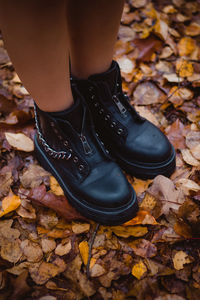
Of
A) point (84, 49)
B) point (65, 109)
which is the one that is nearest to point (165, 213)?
point (65, 109)

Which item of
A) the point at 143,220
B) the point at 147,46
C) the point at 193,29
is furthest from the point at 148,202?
the point at 193,29

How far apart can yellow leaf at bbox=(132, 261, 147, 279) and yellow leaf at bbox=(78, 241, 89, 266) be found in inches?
5.9

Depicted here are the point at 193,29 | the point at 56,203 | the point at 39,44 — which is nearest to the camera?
the point at 39,44

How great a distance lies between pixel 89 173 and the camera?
82 centimetres

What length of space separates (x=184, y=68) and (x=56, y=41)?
1.01 m

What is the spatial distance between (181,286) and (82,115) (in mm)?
595

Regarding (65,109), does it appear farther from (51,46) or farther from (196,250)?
(196,250)

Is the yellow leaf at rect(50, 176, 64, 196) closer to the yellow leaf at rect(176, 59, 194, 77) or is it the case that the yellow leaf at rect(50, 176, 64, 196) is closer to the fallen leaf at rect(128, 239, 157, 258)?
the fallen leaf at rect(128, 239, 157, 258)

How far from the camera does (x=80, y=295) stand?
713 millimetres

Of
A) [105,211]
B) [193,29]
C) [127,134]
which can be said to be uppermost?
[193,29]

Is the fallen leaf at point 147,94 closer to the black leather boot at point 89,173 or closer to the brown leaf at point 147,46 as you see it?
the brown leaf at point 147,46

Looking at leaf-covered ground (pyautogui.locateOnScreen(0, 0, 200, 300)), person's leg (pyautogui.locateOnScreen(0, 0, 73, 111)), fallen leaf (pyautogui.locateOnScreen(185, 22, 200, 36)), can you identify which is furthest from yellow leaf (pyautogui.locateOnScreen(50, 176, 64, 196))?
fallen leaf (pyautogui.locateOnScreen(185, 22, 200, 36))

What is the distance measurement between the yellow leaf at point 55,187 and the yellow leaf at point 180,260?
442 millimetres

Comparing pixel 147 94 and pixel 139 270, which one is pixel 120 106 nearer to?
pixel 147 94
